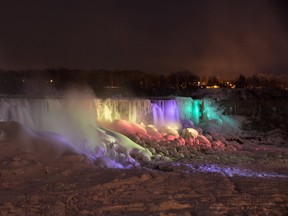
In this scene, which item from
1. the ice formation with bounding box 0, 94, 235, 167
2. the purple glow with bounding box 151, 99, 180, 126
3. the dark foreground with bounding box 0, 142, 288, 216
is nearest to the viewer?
the dark foreground with bounding box 0, 142, 288, 216

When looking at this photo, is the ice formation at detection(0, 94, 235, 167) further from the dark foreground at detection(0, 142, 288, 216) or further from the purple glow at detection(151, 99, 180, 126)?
the dark foreground at detection(0, 142, 288, 216)

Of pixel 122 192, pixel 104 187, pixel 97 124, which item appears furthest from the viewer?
pixel 97 124

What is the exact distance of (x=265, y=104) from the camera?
40031 millimetres

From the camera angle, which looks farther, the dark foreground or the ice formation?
the ice formation

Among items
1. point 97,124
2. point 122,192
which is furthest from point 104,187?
point 97,124

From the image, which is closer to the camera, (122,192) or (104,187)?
(122,192)

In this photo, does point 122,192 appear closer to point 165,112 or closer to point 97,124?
point 97,124

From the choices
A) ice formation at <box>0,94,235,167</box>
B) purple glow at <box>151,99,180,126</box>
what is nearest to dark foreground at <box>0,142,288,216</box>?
ice formation at <box>0,94,235,167</box>

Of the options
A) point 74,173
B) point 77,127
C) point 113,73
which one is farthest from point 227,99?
point 113,73

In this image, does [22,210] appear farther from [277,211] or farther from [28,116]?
[28,116]

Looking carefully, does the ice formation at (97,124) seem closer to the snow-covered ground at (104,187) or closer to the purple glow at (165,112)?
the purple glow at (165,112)

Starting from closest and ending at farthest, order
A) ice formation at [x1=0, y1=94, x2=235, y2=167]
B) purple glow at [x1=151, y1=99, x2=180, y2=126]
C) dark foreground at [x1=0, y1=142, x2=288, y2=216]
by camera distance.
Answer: dark foreground at [x1=0, y1=142, x2=288, y2=216] < ice formation at [x1=0, y1=94, x2=235, y2=167] < purple glow at [x1=151, y1=99, x2=180, y2=126]

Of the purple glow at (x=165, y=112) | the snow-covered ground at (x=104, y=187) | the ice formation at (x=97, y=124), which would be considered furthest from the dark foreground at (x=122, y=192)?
the purple glow at (x=165, y=112)

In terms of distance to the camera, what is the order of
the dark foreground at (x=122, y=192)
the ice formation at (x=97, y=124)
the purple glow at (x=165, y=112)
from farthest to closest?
Result: the purple glow at (x=165, y=112), the ice formation at (x=97, y=124), the dark foreground at (x=122, y=192)
